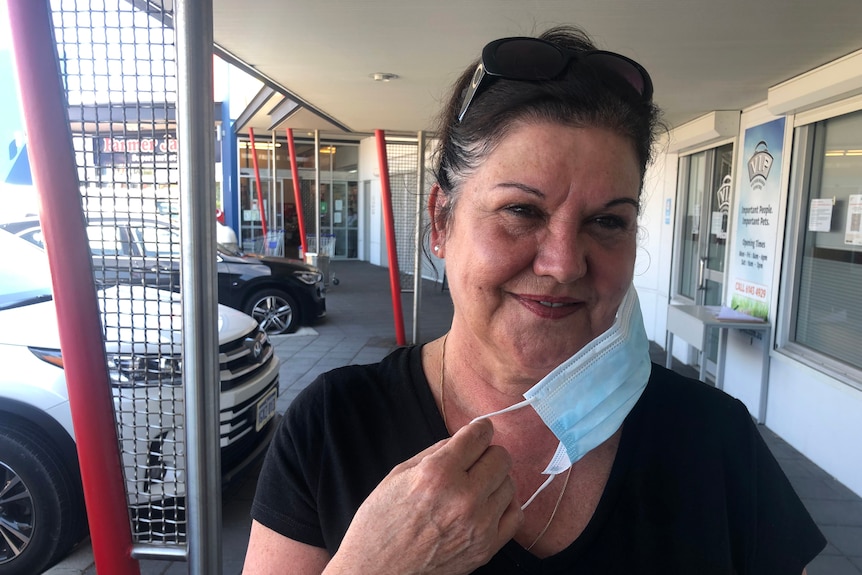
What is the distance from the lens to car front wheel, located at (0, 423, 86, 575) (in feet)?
10.4

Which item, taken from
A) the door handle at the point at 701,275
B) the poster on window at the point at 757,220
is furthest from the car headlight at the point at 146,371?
the door handle at the point at 701,275

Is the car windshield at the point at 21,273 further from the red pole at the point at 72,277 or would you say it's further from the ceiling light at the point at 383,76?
the ceiling light at the point at 383,76

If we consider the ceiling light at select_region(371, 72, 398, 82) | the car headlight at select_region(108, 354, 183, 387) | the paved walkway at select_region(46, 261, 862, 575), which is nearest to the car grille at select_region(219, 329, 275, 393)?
the paved walkway at select_region(46, 261, 862, 575)

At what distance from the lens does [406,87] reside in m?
5.72

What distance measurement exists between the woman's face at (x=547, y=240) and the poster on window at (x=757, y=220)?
15.4 feet

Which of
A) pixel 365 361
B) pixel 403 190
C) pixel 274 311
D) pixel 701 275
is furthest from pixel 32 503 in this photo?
pixel 403 190

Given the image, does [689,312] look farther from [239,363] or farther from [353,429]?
[353,429]

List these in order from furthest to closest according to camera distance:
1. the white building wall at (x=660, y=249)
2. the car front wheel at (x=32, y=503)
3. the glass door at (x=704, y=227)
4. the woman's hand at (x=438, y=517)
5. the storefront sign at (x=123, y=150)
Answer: the white building wall at (x=660, y=249) → the glass door at (x=704, y=227) → the car front wheel at (x=32, y=503) → the storefront sign at (x=123, y=150) → the woman's hand at (x=438, y=517)

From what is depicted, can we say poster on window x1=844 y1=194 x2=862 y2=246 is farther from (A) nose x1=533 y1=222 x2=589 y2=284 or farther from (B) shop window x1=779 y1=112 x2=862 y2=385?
(A) nose x1=533 y1=222 x2=589 y2=284

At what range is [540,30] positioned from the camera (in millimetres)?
3928

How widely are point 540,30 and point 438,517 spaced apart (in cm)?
368

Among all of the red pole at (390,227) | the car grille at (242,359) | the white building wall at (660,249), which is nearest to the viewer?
the car grille at (242,359)

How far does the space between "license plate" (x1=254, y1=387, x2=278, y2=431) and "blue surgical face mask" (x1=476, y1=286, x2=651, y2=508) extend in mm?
3206

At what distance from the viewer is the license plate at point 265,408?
408 centimetres
